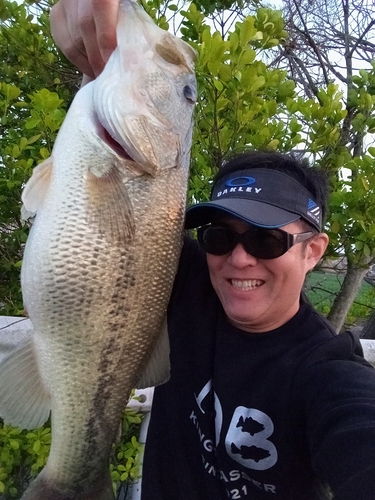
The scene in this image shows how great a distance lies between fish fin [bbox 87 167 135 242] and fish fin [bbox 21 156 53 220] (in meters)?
0.14

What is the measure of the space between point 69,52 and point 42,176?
50 centimetres

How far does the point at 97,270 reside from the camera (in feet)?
4.50

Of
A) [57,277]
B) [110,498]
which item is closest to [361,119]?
[57,277]

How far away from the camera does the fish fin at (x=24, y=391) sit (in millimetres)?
1453

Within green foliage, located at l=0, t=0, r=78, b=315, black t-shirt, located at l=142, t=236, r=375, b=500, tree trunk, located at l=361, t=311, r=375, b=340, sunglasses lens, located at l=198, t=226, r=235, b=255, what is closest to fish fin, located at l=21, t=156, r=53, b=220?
sunglasses lens, located at l=198, t=226, r=235, b=255

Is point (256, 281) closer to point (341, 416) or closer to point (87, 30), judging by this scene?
point (341, 416)

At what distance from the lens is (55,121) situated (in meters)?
2.20

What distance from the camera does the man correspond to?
137cm

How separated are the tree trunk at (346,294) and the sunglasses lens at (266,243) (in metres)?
1.61

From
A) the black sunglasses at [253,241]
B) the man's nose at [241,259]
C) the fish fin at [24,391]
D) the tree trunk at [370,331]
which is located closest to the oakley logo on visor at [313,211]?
the black sunglasses at [253,241]

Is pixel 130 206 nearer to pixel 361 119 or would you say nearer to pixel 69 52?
pixel 69 52

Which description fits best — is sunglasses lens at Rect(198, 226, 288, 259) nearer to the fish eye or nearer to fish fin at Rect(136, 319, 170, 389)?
fish fin at Rect(136, 319, 170, 389)

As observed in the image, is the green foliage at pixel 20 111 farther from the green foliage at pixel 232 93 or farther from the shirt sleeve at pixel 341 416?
the shirt sleeve at pixel 341 416

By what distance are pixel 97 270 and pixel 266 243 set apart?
517 millimetres
